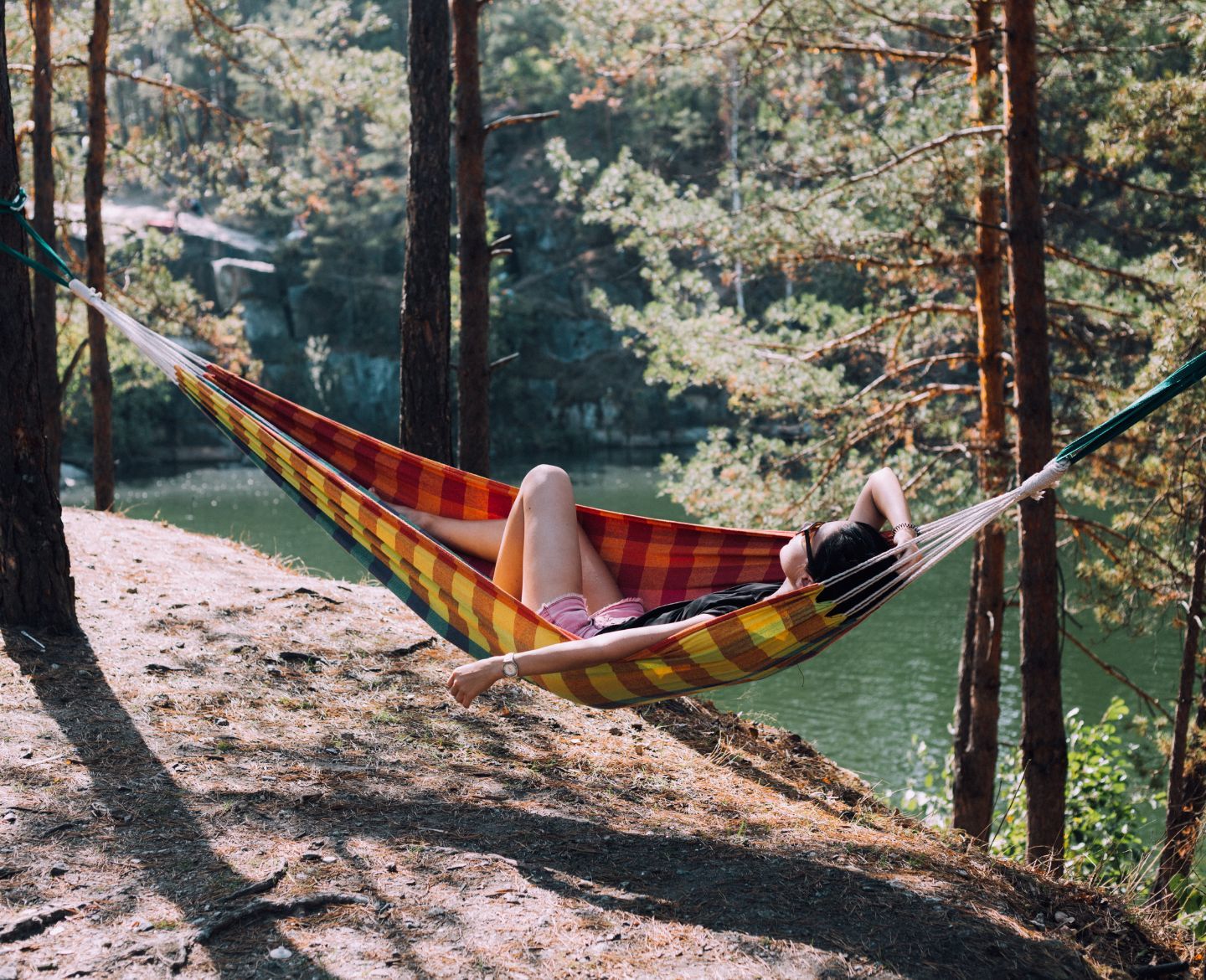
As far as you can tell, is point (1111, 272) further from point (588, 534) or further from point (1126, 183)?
point (588, 534)

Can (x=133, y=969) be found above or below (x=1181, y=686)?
above

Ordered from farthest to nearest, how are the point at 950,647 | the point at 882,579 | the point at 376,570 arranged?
the point at 950,647
the point at 376,570
the point at 882,579

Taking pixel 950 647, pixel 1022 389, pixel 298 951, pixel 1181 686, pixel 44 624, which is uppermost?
pixel 1022 389

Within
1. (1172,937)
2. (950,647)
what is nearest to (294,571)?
(1172,937)

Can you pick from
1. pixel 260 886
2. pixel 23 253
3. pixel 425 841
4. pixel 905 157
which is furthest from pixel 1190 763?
pixel 23 253

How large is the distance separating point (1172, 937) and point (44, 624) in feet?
8.07

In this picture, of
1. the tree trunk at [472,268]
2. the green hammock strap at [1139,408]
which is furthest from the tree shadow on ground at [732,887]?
the tree trunk at [472,268]

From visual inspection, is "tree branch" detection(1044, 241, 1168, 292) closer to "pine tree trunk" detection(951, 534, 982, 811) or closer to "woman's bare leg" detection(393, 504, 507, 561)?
"pine tree trunk" detection(951, 534, 982, 811)

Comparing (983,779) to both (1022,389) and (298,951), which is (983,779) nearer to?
(1022,389)

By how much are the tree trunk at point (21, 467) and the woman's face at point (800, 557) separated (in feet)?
5.46

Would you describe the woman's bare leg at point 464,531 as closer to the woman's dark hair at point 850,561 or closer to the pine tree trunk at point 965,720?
the woman's dark hair at point 850,561

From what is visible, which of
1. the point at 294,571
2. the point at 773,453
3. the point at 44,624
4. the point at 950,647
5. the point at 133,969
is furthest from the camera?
the point at 950,647

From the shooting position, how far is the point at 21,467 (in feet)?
8.09

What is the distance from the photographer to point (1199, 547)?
12.2 feet
